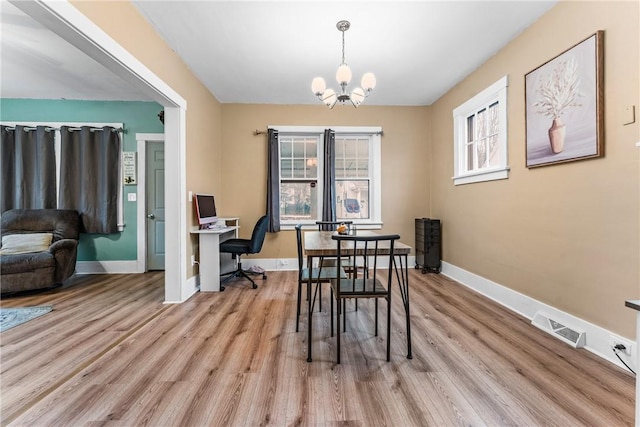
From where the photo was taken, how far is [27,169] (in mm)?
3914

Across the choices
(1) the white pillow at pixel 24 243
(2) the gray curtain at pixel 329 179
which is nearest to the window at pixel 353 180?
(2) the gray curtain at pixel 329 179

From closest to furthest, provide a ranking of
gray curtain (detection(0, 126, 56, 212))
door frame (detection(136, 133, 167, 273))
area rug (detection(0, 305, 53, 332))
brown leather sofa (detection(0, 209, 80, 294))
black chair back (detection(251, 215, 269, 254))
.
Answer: area rug (detection(0, 305, 53, 332))
brown leather sofa (detection(0, 209, 80, 294))
black chair back (detection(251, 215, 269, 254))
gray curtain (detection(0, 126, 56, 212))
door frame (detection(136, 133, 167, 273))

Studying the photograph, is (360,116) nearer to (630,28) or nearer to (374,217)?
(374,217)

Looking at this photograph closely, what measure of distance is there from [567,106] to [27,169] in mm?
6429

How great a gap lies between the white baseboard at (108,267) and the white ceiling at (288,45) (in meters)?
2.53

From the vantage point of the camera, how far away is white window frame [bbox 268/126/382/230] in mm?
4430

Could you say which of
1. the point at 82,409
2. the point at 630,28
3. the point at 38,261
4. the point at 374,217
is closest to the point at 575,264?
the point at 630,28

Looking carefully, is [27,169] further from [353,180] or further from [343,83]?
[353,180]

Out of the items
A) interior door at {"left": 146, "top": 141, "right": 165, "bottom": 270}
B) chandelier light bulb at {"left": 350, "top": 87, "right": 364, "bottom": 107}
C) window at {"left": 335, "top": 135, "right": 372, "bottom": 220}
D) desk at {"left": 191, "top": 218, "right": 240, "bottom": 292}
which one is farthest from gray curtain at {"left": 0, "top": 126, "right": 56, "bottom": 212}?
chandelier light bulb at {"left": 350, "top": 87, "right": 364, "bottom": 107}

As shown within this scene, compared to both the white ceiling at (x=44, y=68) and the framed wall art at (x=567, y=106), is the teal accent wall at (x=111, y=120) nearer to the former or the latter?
the white ceiling at (x=44, y=68)

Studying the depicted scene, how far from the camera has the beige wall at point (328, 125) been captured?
4.41 metres

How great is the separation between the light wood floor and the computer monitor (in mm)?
1136

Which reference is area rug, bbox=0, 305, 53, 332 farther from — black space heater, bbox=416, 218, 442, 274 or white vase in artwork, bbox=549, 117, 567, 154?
white vase in artwork, bbox=549, 117, 567, 154

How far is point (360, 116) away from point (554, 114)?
2.72 metres
